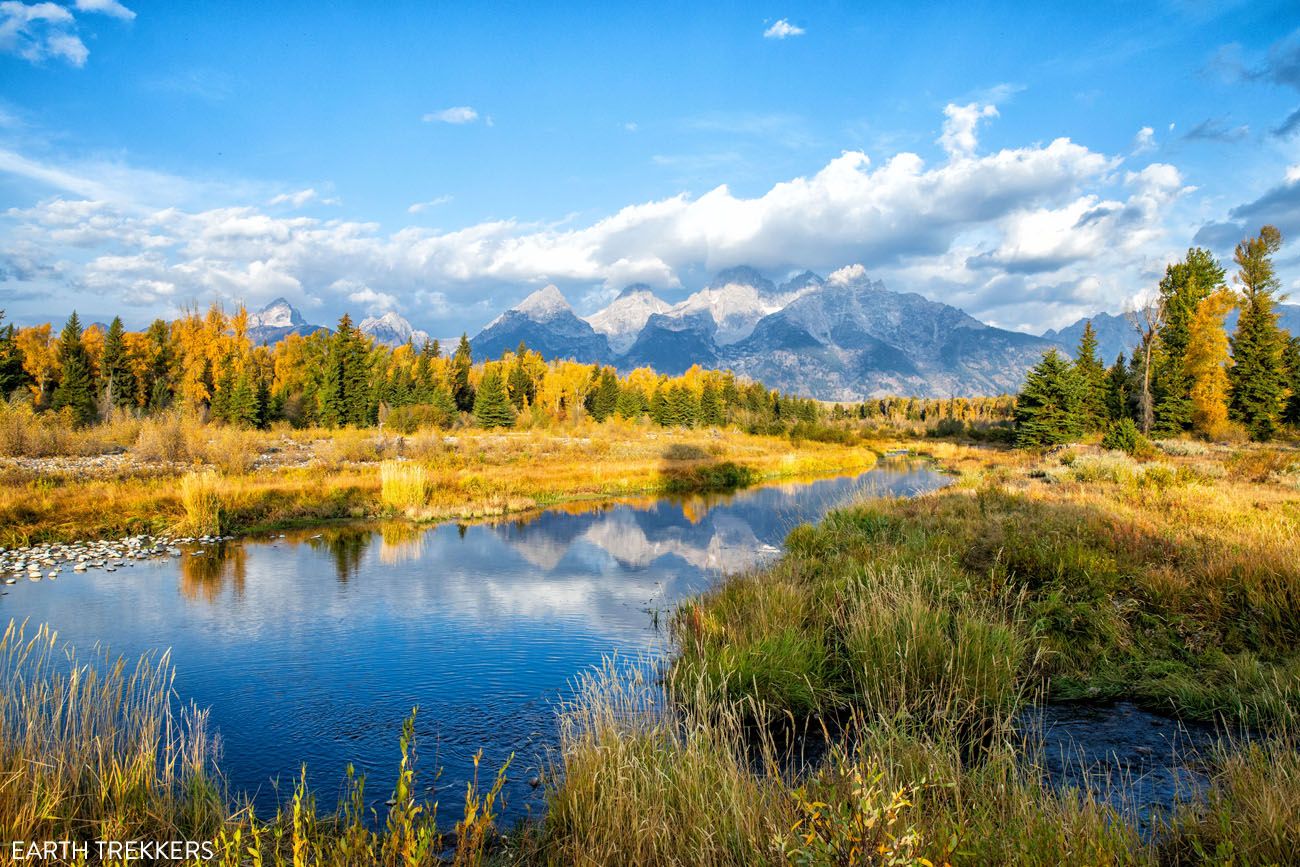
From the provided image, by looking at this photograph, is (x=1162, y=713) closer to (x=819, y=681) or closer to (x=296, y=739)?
(x=819, y=681)

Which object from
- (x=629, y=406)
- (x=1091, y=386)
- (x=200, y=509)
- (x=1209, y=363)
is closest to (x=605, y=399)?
(x=629, y=406)

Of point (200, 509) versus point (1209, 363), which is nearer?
point (200, 509)

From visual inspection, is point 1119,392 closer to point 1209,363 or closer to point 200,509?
point 1209,363

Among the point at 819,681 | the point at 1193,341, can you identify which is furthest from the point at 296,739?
the point at 1193,341

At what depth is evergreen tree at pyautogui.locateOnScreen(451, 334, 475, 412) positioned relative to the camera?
7931cm

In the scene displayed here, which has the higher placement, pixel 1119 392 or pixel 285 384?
pixel 285 384

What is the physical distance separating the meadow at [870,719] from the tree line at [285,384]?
43.5 meters

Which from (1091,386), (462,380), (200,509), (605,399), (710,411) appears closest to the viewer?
(200,509)

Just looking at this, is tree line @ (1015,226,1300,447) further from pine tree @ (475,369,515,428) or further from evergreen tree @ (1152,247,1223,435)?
pine tree @ (475,369,515,428)

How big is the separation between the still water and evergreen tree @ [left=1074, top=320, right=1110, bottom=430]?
37833 mm

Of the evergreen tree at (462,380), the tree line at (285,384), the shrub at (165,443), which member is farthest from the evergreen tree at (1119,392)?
the evergreen tree at (462,380)

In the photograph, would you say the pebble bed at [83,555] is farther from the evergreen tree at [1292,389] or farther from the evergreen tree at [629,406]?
the evergreen tree at [629,406]

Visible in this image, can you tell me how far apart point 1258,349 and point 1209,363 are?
2796 mm

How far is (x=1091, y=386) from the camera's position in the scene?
159 feet
